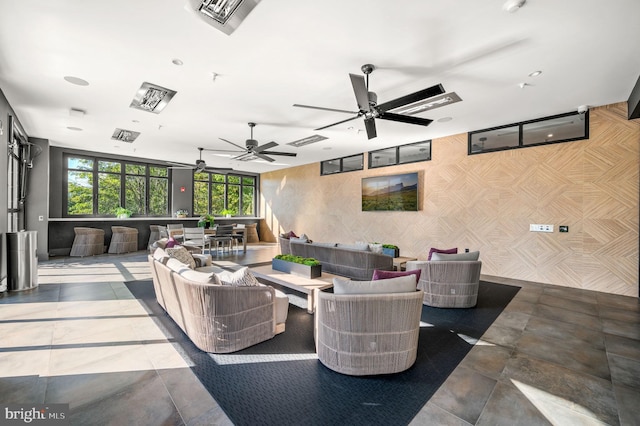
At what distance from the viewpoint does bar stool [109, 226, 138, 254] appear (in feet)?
28.7

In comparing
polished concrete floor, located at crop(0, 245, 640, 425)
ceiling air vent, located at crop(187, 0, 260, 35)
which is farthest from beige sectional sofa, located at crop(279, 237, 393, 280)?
ceiling air vent, located at crop(187, 0, 260, 35)

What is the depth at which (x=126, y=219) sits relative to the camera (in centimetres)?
947

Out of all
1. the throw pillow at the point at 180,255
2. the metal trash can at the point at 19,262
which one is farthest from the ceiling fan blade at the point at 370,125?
the metal trash can at the point at 19,262

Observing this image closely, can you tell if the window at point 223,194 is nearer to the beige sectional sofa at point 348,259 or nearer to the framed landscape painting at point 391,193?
the framed landscape painting at point 391,193

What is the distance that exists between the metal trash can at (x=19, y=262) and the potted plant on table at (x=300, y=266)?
417 cm

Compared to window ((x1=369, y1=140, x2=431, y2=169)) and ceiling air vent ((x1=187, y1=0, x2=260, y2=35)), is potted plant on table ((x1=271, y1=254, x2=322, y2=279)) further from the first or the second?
window ((x1=369, y1=140, x2=431, y2=169))

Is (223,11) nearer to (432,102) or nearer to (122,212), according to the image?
(432,102)

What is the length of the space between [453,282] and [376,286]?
2.20 metres

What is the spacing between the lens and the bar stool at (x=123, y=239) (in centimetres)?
876

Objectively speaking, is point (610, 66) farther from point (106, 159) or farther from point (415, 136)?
point (106, 159)

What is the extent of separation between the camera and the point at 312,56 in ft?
11.3

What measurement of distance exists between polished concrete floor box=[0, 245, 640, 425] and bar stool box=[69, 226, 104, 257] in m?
4.41

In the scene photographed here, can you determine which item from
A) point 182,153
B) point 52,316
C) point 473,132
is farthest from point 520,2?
point 182,153

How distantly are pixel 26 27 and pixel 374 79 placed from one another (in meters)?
3.97
